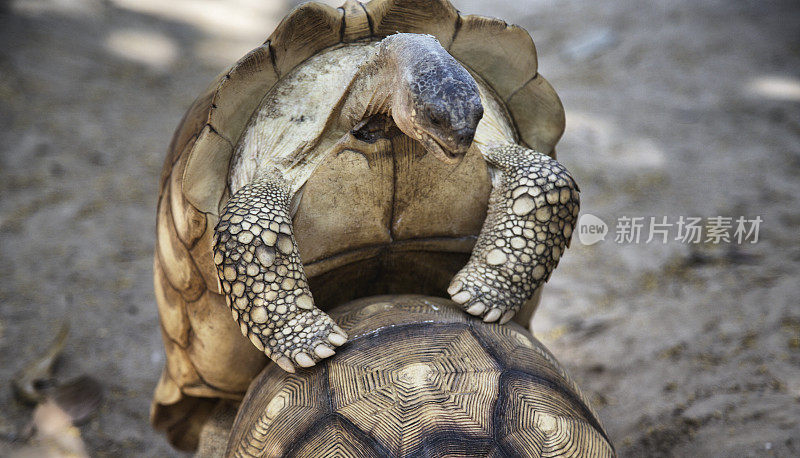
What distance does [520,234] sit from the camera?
1773 mm

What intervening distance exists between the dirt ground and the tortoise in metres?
1.12

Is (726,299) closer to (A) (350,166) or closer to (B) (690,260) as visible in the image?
(B) (690,260)

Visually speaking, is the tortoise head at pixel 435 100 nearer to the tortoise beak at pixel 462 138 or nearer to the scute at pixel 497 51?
the tortoise beak at pixel 462 138

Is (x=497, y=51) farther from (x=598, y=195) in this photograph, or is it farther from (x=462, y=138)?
(x=598, y=195)

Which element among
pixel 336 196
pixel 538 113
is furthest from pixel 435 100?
pixel 538 113

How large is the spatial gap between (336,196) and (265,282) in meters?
0.34

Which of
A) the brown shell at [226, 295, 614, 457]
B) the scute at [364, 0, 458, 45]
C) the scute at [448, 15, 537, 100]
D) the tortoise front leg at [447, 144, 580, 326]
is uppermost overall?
the scute at [364, 0, 458, 45]

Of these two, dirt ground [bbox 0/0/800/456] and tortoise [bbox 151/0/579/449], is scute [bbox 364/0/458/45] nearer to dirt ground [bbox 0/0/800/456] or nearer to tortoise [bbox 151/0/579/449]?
tortoise [bbox 151/0/579/449]

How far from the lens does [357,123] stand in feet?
5.69

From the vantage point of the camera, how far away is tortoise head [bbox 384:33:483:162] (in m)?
1.39

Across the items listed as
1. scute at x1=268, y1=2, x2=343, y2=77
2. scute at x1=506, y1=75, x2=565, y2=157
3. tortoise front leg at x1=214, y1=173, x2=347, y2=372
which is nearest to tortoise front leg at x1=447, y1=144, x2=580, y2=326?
scute at x1=506, y1=75, x2=565, y2=157

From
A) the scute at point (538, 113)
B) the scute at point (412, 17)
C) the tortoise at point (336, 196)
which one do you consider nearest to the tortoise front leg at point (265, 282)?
the tortoise at point (336, 196)

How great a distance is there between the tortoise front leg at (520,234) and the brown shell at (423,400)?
0.13m

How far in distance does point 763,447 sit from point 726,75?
3986 mm
